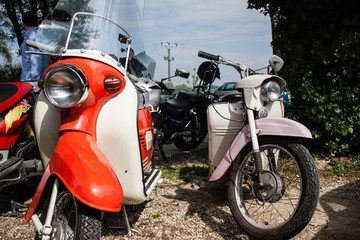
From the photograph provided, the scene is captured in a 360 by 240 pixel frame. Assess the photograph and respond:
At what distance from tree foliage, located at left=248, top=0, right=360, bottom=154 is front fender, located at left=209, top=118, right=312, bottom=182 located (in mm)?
1987

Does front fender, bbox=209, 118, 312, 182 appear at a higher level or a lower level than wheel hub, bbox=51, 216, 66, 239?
higher

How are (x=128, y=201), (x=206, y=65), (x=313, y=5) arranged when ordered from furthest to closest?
(x=313, y=5) → (x=206, y=65) → (x=128, y=201)

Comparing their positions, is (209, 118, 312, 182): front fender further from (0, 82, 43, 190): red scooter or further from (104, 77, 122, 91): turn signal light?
(0, 82, 43, 190): red scooter

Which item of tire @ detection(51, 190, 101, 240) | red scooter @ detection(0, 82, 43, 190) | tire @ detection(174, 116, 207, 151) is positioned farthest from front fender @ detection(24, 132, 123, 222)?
tire @ detection(174, 116, 207, 151)

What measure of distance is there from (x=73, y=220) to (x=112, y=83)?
93cm

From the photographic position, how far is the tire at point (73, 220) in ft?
5.64

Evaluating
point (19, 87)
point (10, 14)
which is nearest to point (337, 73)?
point (19, 87)

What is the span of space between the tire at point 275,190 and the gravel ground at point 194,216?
0.24m

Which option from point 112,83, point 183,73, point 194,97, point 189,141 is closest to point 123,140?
point 112,83

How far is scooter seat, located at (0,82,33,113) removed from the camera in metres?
2.71

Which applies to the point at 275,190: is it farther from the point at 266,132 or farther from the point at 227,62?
the point at 227,62

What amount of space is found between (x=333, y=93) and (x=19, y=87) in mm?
3729

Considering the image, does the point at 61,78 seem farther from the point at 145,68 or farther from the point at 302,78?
the point at 302,78

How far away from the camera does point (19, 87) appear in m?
2.91
